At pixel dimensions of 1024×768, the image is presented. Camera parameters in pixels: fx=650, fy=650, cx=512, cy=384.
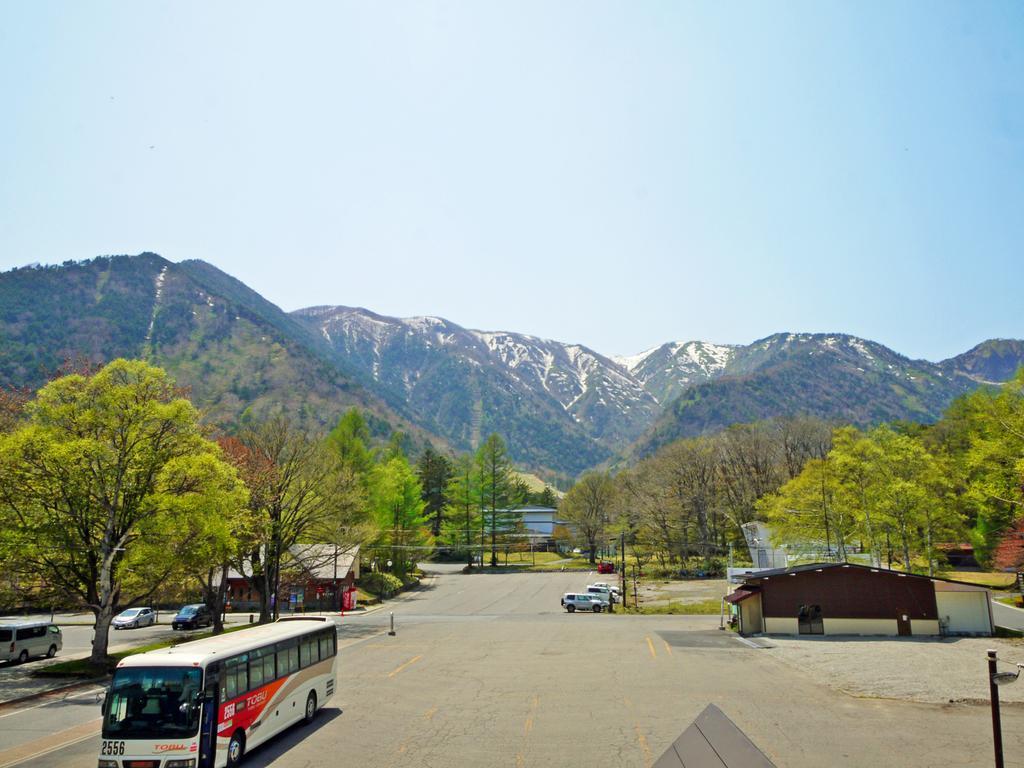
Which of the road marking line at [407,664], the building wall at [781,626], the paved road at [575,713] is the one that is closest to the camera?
the paved road at [575,713]

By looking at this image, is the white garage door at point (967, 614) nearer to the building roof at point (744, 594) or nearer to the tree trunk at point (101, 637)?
the building roof at point (744, 594)

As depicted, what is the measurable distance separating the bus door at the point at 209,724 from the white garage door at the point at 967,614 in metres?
39.4

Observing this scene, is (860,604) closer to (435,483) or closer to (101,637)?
(101,637)

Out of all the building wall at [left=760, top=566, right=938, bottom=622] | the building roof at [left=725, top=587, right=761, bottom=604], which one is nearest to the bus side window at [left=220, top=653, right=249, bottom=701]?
the building roof at [left=725, top=587, right=761, bottom=604]

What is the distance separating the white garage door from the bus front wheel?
38.4 m

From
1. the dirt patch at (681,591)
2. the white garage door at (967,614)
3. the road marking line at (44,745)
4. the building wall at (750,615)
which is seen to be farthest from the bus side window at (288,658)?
the dirt patch at (681,591)

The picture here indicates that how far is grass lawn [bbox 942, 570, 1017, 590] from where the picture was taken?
58.5 m

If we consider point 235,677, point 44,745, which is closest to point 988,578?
point 235,677

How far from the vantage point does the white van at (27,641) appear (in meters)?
29.8

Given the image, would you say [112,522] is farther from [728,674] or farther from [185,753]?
[728,674]

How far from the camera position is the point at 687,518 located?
84.8 m

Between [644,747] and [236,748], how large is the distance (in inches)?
386

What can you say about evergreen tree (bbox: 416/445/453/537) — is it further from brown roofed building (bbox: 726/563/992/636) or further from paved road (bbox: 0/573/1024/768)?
brown roofed building (bbox: 726/563/992/636)

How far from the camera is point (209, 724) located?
527 inches
